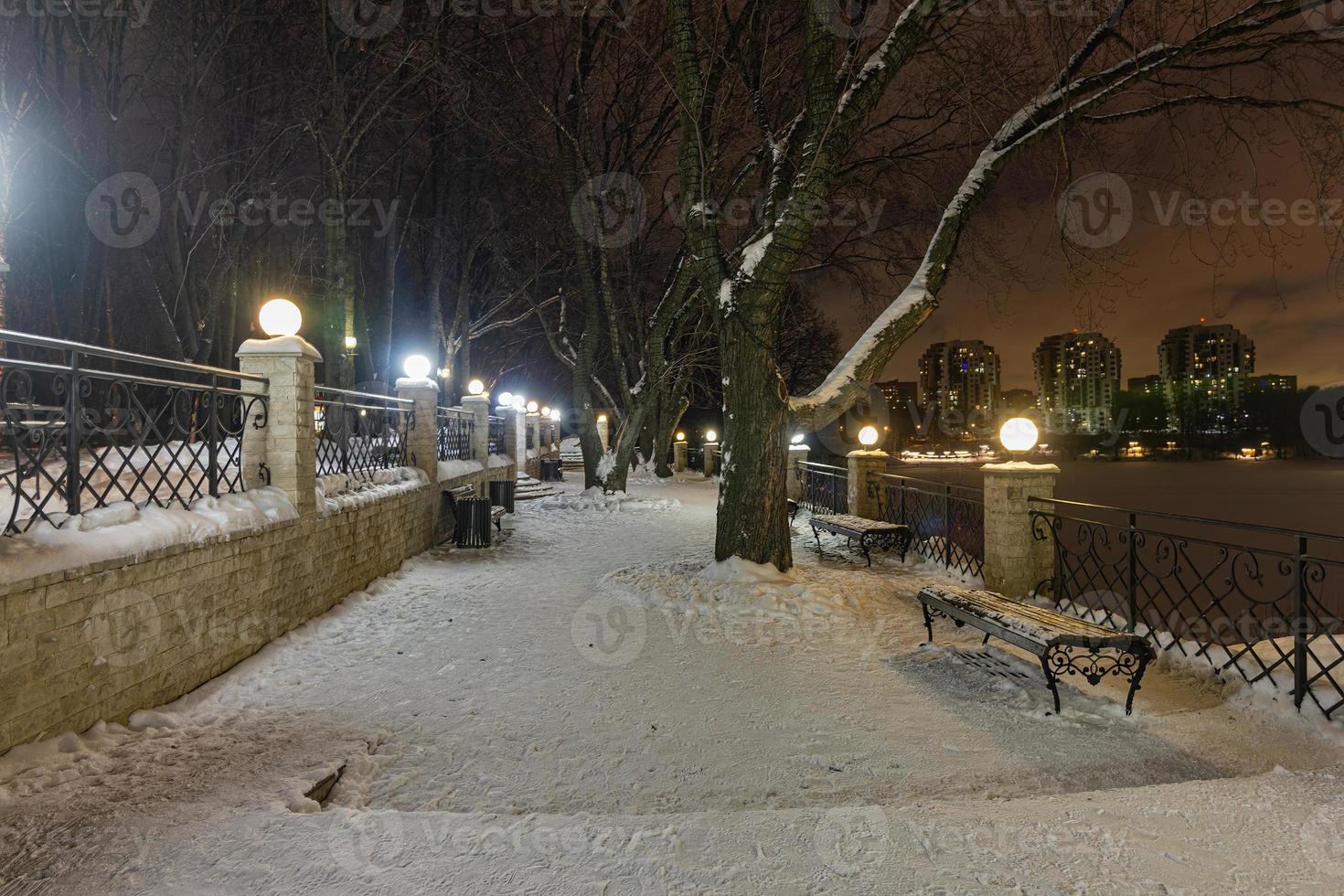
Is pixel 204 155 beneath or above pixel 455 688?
above

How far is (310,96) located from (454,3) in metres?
4.70

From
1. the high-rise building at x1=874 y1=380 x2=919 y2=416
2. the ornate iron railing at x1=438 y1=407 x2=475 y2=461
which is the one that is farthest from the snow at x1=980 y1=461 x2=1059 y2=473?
the high-rise building at x1=874 y1=380 x2=919 y2=416

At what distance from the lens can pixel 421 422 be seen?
10258 millimetres

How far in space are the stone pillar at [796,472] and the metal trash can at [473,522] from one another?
25.2ft

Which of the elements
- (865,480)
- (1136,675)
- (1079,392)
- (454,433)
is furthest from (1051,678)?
(1079,392)

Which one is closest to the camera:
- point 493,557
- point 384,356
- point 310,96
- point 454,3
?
point 493,557

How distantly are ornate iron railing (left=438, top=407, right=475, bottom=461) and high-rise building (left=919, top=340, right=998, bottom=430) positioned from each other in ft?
341

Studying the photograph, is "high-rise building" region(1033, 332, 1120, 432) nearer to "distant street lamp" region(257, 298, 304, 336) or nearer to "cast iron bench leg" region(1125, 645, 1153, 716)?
"cast iron bench leg" region(1125, 645, 1153, 716)

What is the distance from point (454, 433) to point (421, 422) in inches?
99.0

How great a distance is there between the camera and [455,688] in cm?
476

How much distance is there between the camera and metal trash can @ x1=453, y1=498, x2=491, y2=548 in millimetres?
10289

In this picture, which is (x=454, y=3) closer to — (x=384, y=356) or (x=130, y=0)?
(x=130, y=0)

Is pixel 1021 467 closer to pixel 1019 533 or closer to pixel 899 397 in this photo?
pixel 1019 533

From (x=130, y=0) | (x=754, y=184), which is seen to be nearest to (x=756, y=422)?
(x=754, y=184)
